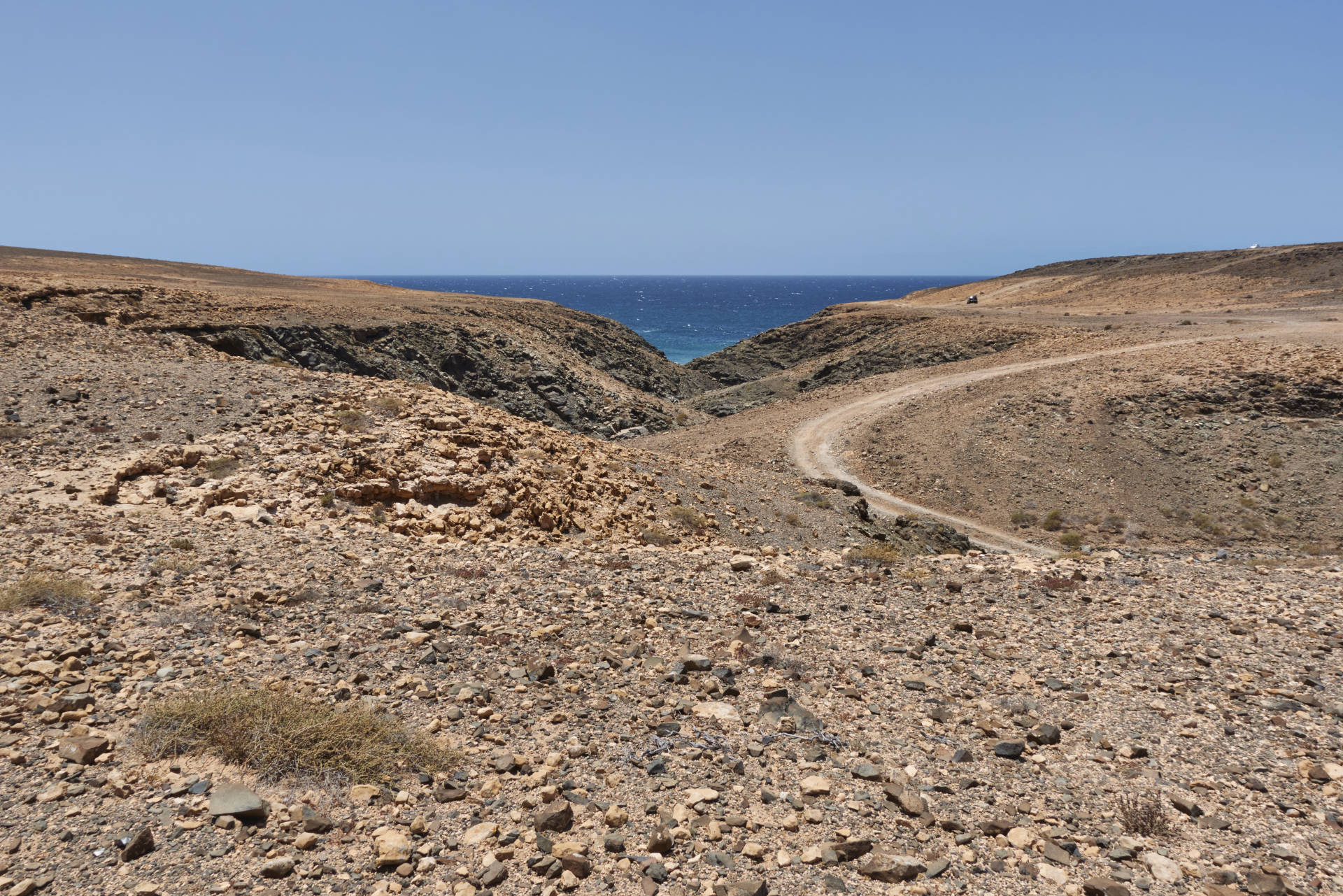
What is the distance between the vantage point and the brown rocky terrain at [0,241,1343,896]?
5.29 meters

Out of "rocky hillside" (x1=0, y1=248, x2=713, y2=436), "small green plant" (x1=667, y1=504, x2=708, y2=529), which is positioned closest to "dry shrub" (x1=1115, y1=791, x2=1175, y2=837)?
"small green plant" (x1=667, y1=504, x2=708, y2=529)

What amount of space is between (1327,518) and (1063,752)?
2347cm

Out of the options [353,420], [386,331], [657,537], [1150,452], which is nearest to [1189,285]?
[1150,452]

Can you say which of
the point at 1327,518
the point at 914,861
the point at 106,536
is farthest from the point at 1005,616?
the point at 1327,518

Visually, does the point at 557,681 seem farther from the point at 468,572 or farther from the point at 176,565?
the point at 176,565

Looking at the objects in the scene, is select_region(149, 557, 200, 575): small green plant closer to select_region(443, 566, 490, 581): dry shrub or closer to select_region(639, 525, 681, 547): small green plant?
select_region(443, 566, 490, 581): dry shrub

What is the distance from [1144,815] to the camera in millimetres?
5863

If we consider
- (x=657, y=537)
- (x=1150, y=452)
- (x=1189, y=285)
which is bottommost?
(x=657, y=537)

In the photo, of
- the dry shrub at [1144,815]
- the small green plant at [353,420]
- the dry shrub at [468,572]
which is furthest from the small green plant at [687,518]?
the dry shrub at [1144,815]

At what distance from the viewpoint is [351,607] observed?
9.09m

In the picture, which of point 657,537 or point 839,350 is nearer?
point 657,537

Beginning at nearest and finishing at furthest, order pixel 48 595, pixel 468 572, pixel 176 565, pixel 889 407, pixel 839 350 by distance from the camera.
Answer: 1. pixel 48 595
2. pixel 176 565
3. pixel 468 572
4. pixel 889 407
5. pixel 839 350

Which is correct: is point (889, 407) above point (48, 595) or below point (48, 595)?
below

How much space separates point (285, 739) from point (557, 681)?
266cm
